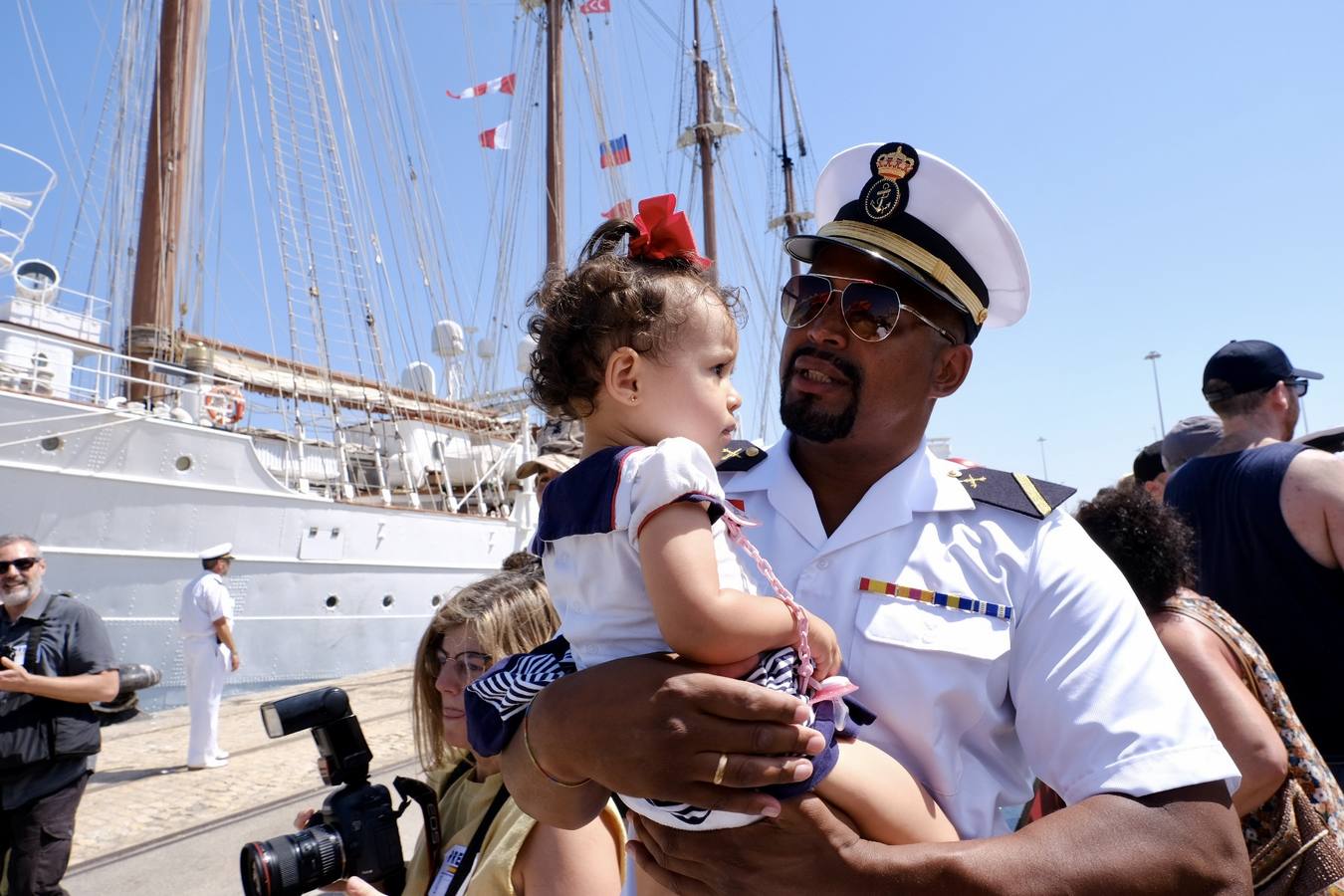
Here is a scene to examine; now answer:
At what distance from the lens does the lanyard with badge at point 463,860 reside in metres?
1.96

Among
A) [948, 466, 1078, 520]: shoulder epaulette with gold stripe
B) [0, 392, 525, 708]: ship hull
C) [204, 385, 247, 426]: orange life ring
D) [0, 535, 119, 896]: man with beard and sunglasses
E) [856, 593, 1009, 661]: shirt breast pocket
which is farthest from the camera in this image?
[204, 385, 247, 426]: orange life ring

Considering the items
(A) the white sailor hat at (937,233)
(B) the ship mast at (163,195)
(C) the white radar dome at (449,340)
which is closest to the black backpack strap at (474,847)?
(A) the white sailor hat at (937,233)

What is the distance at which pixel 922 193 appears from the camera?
180cm

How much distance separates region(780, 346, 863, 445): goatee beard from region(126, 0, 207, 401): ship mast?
1495 centimetres

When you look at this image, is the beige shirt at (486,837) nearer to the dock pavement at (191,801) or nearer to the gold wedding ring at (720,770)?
the gold wedding ring at (720,770)

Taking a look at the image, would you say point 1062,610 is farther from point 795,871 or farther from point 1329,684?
point 1329,684

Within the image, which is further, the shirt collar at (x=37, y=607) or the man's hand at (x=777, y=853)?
the shirt collar at (x=37, y=607)

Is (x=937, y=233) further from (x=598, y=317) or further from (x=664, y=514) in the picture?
(x=664, y=514)

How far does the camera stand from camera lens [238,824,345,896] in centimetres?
194

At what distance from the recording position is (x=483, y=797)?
2074mm

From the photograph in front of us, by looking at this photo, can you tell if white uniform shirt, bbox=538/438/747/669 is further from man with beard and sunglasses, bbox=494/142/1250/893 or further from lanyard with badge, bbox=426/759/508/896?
lanyard with badge, bbox=426/759/508/896

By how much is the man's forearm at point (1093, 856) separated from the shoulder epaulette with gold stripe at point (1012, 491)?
48 cm

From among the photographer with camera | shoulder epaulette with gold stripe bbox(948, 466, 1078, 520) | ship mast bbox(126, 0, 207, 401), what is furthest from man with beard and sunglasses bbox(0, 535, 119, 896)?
ship mast bbox(126, 0, 207, 401)

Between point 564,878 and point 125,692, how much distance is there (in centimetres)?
342
